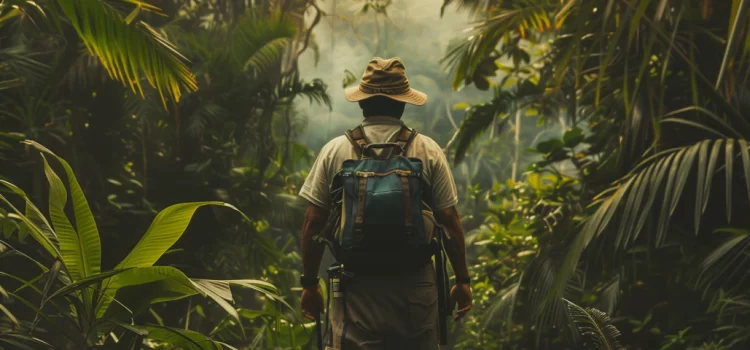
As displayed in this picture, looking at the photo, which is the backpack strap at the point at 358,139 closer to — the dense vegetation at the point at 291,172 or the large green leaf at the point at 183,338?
the dense vegetation at the point at 291,172

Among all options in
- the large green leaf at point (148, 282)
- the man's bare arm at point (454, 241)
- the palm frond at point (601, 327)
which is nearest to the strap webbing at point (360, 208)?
the man's bare arm at point (454, 241)

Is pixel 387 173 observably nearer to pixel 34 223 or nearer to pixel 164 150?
pixel 34 223

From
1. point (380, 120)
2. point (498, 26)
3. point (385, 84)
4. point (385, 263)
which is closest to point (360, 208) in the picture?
point (385, 263)

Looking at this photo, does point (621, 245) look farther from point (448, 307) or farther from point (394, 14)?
point (394, 14)

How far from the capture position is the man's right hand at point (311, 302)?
3.84 metres

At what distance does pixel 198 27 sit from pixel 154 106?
217 centimetres

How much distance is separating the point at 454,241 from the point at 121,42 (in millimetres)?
1700

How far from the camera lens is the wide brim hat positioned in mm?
3826

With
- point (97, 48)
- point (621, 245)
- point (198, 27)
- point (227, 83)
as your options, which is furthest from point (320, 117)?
point (97, 48)

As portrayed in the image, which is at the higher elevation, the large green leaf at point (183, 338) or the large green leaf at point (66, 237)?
the large green leaf at point (66, 237)

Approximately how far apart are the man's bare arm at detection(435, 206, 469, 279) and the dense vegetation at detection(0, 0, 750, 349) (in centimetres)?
72

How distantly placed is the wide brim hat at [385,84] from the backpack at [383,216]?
227mm

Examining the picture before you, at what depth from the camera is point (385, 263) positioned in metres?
3.62

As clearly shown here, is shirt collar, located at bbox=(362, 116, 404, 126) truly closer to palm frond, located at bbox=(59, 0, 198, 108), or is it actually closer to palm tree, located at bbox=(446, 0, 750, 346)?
palm frond, located at bbox=(59, 0, 198, 108)
